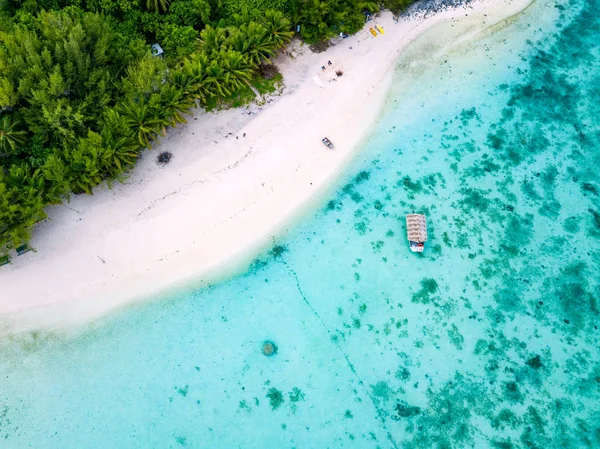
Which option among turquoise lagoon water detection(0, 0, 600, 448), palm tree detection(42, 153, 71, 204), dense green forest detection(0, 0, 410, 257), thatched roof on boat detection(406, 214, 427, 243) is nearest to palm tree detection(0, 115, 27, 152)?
dense green forest detection(0, 0, 410, 257)

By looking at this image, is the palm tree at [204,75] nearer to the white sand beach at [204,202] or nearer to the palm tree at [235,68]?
the palm tree at [235,68]

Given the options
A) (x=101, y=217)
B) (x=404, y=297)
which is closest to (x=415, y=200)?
(x=404, y=297)

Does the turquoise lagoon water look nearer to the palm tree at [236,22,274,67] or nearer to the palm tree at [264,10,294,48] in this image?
the palm tree at [264,10,294,48]

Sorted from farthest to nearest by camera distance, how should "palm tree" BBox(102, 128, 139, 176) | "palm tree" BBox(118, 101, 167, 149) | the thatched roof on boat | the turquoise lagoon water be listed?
the thatched roof on boat
"palm tree" BBox(118, 101, 167, 149)
"palm tree" BBox(102, 128, 139, 176)
the turquoise lagoon water

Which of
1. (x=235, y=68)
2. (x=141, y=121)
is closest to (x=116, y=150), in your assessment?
(x=141, y=121)

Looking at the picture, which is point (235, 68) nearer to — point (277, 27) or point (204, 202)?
point (277, 27)

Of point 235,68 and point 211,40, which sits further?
point 235,68

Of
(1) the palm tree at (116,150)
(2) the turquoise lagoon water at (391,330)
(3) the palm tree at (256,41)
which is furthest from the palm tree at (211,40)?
(2) the turquoise lagoon water at (391,330)
